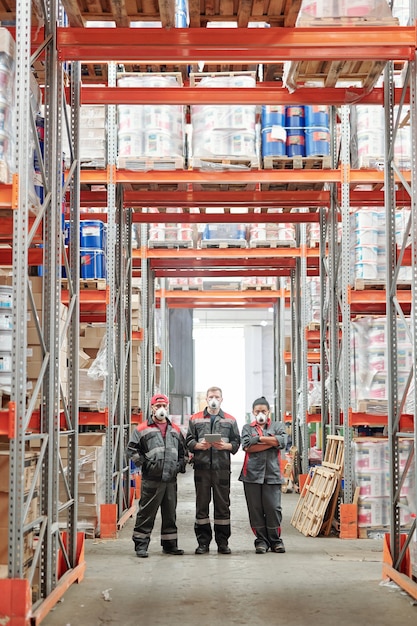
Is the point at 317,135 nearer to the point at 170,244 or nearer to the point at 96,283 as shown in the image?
the point at 96,283

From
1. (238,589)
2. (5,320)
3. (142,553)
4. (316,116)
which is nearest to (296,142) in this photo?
(316,116)

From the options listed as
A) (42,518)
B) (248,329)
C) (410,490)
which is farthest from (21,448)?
(248,329)

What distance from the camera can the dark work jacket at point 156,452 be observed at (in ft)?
32.6

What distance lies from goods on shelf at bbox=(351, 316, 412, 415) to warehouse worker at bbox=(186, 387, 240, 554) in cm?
202

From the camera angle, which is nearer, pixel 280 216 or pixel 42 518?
pixel 42 518

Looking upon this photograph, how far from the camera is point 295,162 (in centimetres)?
1188

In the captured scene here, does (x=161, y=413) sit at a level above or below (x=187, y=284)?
below

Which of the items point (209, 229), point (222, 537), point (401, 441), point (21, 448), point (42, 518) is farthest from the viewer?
point (209, 229)

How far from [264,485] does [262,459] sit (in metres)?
0.31

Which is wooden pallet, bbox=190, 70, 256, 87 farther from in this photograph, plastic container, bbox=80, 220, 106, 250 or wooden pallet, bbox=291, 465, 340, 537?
wooden pallet, bbox=291, 465, 340, 537

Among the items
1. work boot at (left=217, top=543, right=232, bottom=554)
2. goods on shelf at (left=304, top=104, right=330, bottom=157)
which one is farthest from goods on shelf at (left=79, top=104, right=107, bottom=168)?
work boot at (left=217, top=543, right=232, bottom=554)

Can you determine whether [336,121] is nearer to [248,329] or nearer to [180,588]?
[180,588]

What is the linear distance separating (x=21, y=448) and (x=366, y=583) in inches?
157

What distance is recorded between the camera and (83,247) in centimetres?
1209
